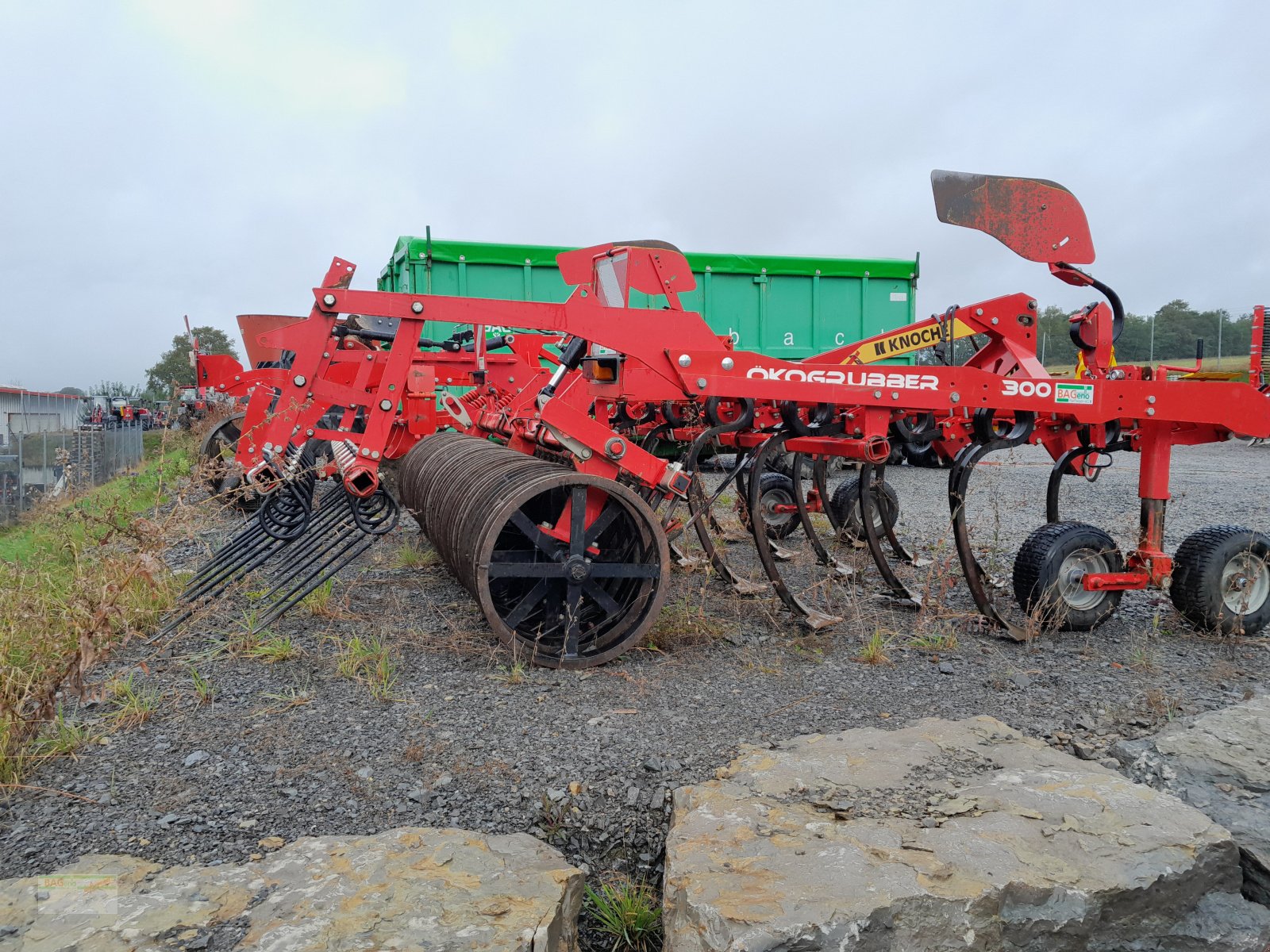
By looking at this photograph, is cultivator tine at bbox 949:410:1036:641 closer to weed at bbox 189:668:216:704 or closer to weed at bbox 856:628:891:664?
weed at bbox 856:628:891:664

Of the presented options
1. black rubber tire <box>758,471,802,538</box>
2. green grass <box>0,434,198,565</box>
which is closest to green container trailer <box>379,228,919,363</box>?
A: green grass <box>0,434,198,565</box>

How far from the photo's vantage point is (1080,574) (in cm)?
473

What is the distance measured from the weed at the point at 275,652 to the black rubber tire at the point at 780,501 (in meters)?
4.67

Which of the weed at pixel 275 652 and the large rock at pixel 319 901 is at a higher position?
the weed at pixel 275 652

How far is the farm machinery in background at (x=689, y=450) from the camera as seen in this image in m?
4.03

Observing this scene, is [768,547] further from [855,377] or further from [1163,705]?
[1163,705]

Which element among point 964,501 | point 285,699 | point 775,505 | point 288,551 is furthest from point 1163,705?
point 288,551

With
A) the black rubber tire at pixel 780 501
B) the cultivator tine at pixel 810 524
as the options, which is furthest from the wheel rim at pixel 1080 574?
the black rubber tire at pixel 780 501

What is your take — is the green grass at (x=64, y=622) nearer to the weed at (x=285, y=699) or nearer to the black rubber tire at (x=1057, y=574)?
the weed at (x=285, y=699)

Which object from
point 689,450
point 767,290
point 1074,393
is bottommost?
point 689,450

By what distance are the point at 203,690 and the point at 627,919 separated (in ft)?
6.78

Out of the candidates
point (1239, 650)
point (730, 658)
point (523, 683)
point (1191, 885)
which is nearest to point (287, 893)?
point (523, 683)

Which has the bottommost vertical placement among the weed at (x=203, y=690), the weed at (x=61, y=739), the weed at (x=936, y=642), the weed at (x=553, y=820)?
the weed at (x=553, y=820)

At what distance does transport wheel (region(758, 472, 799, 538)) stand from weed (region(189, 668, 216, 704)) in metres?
5.11
